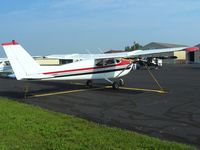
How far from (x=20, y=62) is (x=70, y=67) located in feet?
9.99

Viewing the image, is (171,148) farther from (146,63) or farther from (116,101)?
(146,63)

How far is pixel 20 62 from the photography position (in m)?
15.9

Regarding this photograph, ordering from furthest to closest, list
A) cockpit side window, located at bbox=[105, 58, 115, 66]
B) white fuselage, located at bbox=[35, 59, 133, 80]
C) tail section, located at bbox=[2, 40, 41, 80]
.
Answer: cockpit side window, located at bbox=[105, 58, 115, 66] < white fuselage, located at bbox=[35, 59, 133, 80] < tail section, located at bbox=[2, 40, 41, 80]

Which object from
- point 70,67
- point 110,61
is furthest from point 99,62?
point 70,67

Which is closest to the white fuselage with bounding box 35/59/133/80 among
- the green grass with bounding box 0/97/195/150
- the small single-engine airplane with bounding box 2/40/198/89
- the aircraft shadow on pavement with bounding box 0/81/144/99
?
the small single-engine airplane with bounding box 2/40/198/89

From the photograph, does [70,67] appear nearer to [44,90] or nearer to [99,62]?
[99,62]

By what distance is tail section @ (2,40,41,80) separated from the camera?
1565 cm

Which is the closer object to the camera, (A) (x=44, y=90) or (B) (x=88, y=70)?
(B) (x=88, y=70)

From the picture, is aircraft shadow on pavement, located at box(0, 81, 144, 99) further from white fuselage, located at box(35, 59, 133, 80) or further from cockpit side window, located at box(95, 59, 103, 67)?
cockpit side window, located at box(95, 59, 103, 67)

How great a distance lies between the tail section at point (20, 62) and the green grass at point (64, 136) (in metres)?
5.60

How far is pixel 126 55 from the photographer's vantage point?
1980cm

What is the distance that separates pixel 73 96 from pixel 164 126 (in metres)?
7.83

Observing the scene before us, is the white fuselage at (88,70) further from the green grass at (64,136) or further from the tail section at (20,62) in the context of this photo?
the green grass at (64,136)

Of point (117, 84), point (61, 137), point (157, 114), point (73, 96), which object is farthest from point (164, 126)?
point (117, 84)
